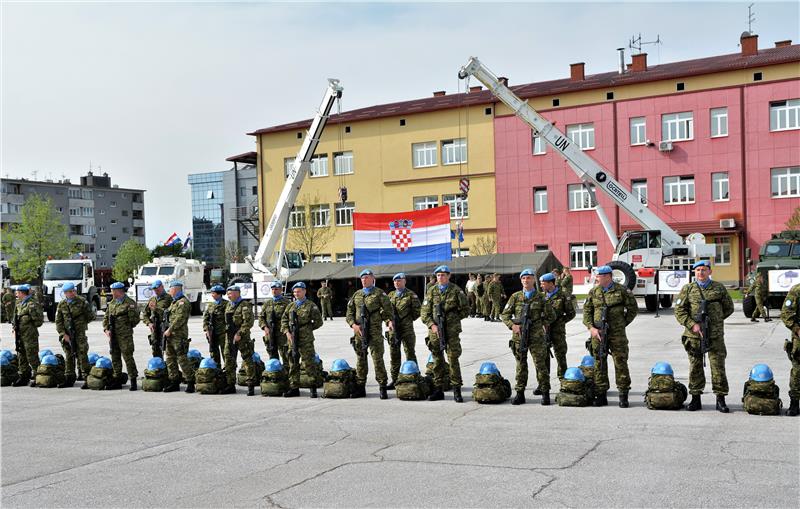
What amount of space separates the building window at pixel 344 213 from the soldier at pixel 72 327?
40714 millimetres

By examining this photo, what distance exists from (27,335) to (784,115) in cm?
3912

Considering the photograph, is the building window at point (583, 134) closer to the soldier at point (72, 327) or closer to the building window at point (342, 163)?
the building window at point (342, 163)

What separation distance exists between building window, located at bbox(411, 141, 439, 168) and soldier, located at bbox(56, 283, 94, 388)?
128 ft

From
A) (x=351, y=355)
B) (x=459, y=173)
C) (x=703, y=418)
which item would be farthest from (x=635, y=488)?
(x=459, y=173)

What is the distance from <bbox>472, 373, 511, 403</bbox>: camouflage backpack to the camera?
36.4ft

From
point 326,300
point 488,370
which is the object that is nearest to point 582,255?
point 326,300

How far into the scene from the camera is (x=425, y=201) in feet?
172

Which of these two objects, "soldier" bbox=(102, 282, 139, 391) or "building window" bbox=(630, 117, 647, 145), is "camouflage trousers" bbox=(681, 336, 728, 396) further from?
"building window" bbox=(630, 117, 647, 145)

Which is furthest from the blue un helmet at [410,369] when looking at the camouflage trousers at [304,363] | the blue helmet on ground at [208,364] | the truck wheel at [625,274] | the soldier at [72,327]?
the truck wheel at [625,274]

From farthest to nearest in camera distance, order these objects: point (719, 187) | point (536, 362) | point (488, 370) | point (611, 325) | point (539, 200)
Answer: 1. point (539, 200)
2. point (719, 187)
3. point (488, 370)
4. point (536, 362)
5. point (611, 325)

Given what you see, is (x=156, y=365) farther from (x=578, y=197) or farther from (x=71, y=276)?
(x=578, y=197)

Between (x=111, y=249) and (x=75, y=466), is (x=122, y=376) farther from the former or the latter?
(x=111, y=249)

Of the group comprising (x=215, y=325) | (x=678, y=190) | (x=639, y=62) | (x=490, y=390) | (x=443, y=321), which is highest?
(x=639, y=62)

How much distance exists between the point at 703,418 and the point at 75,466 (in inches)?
275
